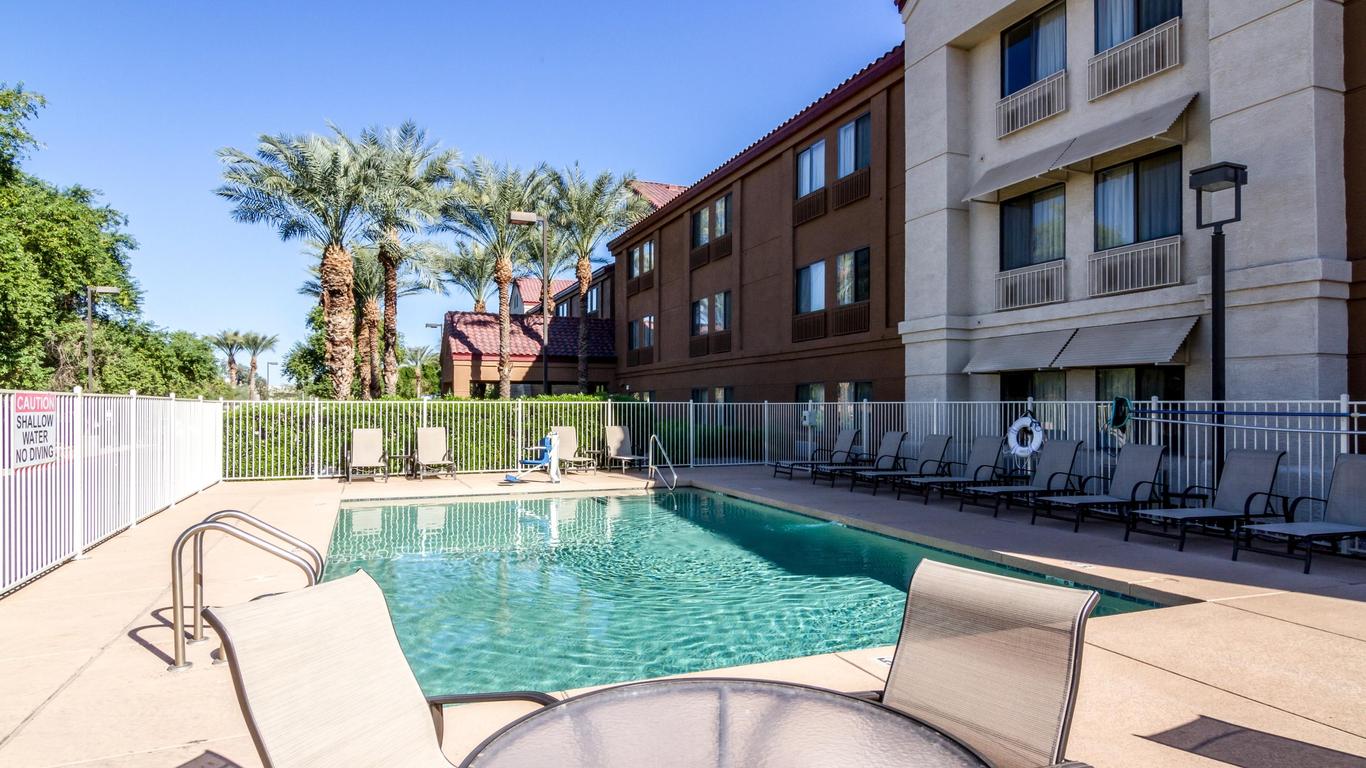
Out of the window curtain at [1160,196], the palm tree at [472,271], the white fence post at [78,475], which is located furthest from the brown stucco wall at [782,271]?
the white fence post at [78,475]

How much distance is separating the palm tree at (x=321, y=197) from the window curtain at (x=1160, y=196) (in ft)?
61.5

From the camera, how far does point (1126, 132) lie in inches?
471


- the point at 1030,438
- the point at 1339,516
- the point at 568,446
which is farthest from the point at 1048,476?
the point at 568,446

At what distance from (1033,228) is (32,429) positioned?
1531cm

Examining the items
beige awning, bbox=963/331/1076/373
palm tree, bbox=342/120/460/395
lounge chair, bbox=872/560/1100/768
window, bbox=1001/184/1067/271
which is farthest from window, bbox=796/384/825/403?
lounge chair, bbox=872/560/1100/768

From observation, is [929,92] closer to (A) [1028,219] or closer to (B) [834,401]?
(A) [1028,219]

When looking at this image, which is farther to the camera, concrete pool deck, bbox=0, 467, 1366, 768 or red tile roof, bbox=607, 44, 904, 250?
red tile roof, bbox=607, 44, 904, 250

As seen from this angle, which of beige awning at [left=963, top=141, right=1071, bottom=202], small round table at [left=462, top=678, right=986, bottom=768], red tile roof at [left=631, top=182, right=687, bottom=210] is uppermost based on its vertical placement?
red tile roof at [left=631, top=182, right=687, bottom=210]

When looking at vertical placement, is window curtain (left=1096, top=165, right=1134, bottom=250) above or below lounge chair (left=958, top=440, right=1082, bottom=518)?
above

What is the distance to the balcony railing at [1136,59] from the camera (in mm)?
11688

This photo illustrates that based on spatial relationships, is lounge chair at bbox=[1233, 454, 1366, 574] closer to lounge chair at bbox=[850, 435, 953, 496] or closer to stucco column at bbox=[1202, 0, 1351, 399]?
stucco column at bbox=[1202, 0, 1351, 399]

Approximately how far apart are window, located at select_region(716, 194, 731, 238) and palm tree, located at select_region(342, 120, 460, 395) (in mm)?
9214

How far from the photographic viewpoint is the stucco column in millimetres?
9586

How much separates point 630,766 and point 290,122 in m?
23.4
